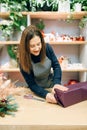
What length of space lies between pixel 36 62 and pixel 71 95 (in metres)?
0.55

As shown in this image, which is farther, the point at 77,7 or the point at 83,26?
the point at 83,26

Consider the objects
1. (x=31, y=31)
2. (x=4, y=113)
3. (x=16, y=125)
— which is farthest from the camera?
(x=31, y=31)

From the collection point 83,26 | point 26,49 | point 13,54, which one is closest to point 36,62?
point 26,49

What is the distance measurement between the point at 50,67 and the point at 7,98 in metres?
0.66

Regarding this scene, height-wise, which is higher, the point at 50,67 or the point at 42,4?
the point at 42,4

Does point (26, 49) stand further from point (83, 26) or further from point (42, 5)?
point (83, 26)

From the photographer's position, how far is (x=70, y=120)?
1122 mm

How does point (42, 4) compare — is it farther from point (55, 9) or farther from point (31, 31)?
point (31, 31)

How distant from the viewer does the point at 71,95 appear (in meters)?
1.34

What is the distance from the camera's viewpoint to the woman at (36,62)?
1679 mm

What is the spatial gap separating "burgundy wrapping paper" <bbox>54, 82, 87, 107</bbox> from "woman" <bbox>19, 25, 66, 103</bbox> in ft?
0.62

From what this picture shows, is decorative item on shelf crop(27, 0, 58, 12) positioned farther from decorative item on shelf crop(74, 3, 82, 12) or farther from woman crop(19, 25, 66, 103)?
woman crop(19, 25, 66, 103)

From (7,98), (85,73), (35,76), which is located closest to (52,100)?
(7,98)

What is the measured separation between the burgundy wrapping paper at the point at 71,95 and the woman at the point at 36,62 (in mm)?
190
